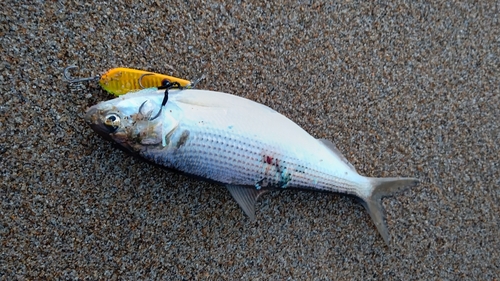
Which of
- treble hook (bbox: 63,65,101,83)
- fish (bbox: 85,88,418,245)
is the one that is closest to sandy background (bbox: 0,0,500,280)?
treble hook (bbox: 63,65,101,83)

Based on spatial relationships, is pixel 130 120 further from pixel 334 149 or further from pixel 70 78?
pixel 334 149

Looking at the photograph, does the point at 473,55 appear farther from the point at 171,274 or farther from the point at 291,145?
the point at 171,274

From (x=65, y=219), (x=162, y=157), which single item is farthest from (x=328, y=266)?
(x=65, y=219)

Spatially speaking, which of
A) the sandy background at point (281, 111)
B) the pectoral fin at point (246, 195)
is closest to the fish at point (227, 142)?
the pectoral fin at point (246, 195)

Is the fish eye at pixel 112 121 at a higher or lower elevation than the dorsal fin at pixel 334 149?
higher

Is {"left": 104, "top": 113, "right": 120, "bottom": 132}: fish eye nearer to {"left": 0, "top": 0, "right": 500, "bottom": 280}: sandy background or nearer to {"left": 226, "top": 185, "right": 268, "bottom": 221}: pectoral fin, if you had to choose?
{"left": 0, "top": 0, "right": 500, "bottom": 280}: sandy background

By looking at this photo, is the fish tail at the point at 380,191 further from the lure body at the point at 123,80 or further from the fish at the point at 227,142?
the lure body at the point at 123,80
